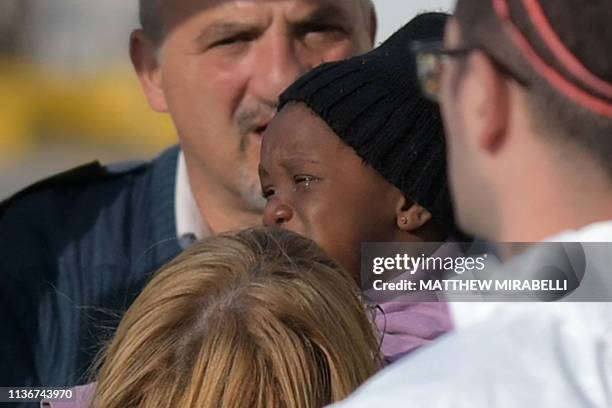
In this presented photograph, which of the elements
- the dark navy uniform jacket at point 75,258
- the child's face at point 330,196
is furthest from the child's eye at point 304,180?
the dark navy uniform jacket at point 75,258

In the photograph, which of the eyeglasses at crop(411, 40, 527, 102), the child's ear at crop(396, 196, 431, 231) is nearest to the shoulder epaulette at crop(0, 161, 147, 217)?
the child's ear at crop(396, 196, 431, 231)

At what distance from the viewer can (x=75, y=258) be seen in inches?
85.1

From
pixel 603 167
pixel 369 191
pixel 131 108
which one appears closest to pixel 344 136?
pixel 369 191

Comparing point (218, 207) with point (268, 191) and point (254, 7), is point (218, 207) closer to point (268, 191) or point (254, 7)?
point (254, 7)

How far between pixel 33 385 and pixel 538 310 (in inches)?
49.9

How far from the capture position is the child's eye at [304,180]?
5.64 ft

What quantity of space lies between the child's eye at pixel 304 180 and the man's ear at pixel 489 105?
0.77 m

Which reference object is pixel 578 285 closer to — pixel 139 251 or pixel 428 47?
pixel 428 47

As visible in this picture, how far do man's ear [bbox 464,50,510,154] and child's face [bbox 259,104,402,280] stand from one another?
0.74m

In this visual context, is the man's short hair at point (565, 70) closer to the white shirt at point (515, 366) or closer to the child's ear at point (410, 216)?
the white shirt at point (515, 366)

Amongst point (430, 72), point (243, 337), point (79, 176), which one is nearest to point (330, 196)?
point (243, 337)

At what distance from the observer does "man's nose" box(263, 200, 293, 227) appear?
1.72m

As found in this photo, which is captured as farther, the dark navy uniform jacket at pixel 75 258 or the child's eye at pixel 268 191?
the dark navy uniform jacket at pixel 75 258

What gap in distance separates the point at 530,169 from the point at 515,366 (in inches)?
6.4
